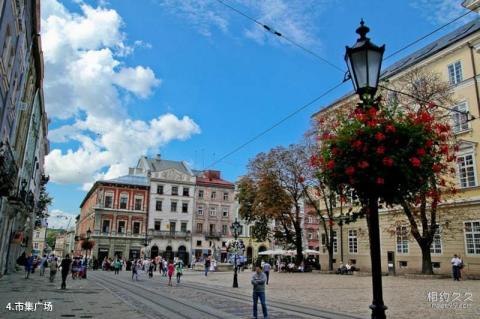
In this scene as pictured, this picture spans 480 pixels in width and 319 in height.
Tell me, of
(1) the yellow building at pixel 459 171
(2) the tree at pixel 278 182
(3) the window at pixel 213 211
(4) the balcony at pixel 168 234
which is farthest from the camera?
(3) the window at pixel 213 211

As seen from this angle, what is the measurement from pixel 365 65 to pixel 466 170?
28.6 metres

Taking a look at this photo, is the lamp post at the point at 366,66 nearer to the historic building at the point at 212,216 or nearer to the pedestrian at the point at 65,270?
the pedestrian at the point at 65,270

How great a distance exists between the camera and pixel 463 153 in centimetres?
2942

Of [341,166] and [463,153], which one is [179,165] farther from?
[341,166]

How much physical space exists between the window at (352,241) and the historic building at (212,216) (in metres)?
33.2

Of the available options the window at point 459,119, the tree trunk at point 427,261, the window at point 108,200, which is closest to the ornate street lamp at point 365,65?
the tree trunk at point 427,261

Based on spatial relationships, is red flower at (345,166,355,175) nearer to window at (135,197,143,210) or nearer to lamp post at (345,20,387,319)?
lamp post at (345,20,387,319)

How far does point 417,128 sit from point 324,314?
785cm

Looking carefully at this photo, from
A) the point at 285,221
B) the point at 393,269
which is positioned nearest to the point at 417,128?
the point at 393,269

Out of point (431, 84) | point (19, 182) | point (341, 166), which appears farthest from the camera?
point (431, 84)

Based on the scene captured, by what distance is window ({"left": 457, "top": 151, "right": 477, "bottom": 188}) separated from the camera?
2859 cm

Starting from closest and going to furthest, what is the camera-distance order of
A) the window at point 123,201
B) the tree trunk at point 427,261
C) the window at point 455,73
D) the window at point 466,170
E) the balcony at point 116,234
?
1. the tree trunk at point 427,261
2. the window at point 466,170
3. the window at point 455,73
4. the balcony at point 116,234
5. the window at point 123,201

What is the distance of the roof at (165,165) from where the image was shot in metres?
73.6

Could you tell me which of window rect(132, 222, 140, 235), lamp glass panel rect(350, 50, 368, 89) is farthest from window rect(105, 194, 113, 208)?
lamp glass panel rect(350, 50, 368, 89)
